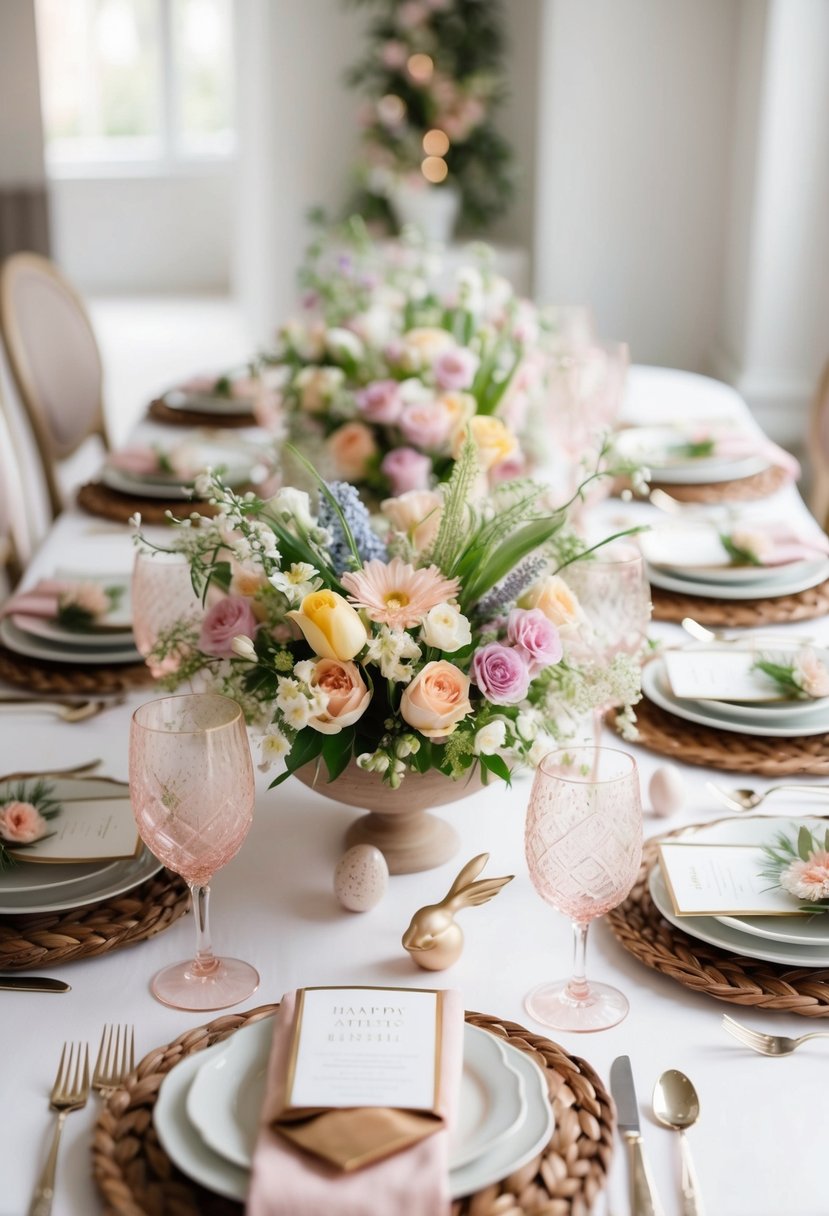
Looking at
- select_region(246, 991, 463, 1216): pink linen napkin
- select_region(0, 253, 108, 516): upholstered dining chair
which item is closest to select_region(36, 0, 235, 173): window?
select_region(0, 253, 108, 516): upholstered dining chair

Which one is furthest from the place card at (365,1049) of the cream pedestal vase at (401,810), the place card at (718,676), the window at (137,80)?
the window at (137,80)

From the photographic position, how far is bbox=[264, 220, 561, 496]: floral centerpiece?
1933 mm

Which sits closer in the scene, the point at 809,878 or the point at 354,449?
the point at 809,878

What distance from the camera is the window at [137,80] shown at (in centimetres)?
895

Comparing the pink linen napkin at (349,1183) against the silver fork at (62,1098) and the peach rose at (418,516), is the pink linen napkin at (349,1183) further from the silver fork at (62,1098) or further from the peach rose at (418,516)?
the peach rose at (418,516)

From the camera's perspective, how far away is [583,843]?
94cm

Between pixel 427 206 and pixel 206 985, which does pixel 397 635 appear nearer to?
pixel 206 985

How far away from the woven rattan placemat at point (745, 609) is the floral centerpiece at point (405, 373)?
0.29 meters

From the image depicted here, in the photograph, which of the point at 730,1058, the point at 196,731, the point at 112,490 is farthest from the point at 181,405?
the point at 730,1058

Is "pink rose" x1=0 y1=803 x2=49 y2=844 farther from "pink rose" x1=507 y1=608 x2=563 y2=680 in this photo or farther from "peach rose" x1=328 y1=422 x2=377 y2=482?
"peach rose" x1=328 y1=422 x2=377 y2=482

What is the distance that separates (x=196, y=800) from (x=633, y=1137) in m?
0.37

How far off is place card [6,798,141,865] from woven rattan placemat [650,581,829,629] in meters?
0.80

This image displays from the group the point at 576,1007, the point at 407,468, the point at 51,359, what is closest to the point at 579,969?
the point at 576,1007

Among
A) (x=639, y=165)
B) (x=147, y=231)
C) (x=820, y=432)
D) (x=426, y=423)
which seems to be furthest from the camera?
(x=147, y=231)
